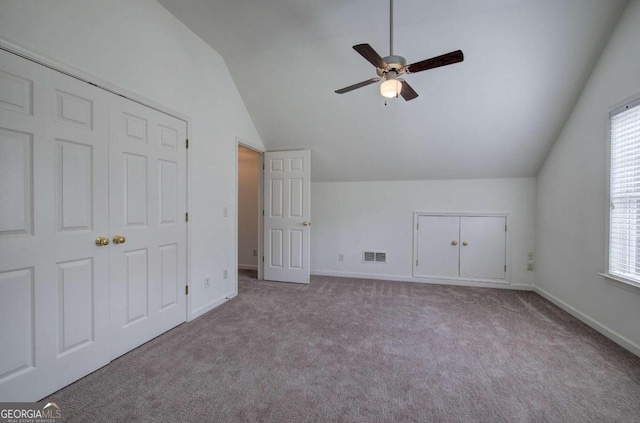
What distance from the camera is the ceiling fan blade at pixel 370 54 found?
5.81ft

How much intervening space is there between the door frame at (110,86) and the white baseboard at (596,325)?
4.01 metres

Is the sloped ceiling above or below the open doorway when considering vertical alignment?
above

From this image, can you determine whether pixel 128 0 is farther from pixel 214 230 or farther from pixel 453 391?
pixel 453 391

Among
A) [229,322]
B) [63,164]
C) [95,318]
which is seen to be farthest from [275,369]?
[63,164]

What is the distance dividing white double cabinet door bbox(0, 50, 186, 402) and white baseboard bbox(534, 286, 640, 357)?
4084mm

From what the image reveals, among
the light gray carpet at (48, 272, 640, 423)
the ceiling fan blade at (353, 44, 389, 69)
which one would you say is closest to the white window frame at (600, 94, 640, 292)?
the light gray carpet at (48, 272, 640, 423)

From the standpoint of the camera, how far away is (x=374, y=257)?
14.7 feet

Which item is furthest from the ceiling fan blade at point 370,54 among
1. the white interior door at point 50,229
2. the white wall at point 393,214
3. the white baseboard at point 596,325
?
the white baseboard at point 596,325

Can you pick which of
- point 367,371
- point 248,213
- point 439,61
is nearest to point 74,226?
point 367,371

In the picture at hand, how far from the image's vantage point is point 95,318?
1.90 m

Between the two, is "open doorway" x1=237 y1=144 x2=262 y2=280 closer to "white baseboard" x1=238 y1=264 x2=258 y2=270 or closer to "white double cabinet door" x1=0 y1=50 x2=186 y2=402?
→ "white baseboard" x1=238 y1=264 x2=258 y2=270

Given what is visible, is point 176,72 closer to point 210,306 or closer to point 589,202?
point 210,306

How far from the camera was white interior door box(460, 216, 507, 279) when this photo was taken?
3.96 metres

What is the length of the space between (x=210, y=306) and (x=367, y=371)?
198 cm
